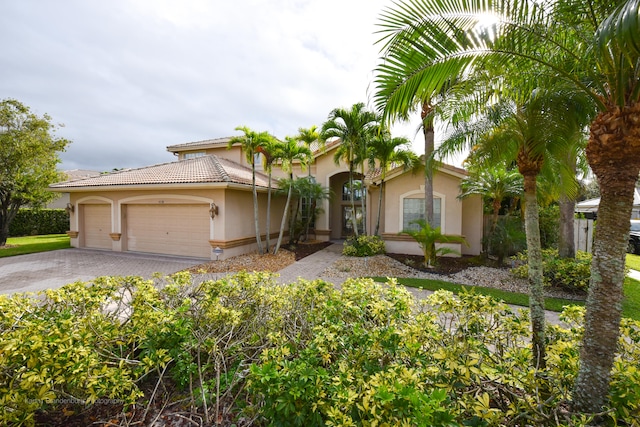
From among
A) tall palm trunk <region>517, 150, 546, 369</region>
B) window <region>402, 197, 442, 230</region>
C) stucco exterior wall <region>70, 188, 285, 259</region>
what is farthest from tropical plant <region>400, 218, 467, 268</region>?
stucco exterior wall <region>70, 188, 285, 259</region>

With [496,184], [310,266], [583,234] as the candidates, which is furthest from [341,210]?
[583,234]

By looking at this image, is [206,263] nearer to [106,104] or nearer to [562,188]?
[106,104]

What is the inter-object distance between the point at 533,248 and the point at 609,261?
7.31 ft

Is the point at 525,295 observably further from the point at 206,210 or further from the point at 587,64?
the point at 206,210

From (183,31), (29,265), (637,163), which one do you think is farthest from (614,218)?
(29,265)

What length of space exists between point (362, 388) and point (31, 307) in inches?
190

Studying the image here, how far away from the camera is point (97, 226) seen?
15.8 metres

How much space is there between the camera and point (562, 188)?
7148 mm

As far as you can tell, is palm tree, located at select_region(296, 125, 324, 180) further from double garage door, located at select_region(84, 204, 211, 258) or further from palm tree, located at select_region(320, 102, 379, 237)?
double garage door, located at select_region(84, 204, 211, 258)

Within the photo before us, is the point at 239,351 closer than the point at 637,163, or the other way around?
the point at 637,163

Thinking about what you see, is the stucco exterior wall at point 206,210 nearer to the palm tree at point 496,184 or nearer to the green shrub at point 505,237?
the palm tree at point 496,184

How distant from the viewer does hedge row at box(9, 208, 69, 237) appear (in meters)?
20.4

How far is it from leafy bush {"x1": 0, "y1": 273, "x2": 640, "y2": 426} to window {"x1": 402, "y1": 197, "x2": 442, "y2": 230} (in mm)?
10319

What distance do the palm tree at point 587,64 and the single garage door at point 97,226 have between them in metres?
18.0
